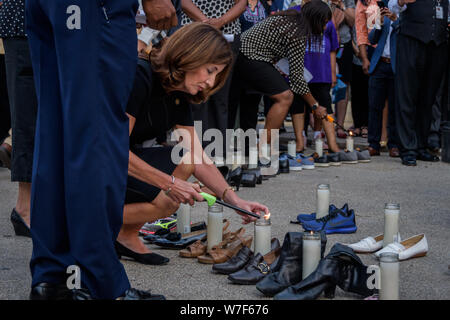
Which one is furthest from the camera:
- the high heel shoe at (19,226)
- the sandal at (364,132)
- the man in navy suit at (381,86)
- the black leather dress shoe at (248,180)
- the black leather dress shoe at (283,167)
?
the sandal at (364,132)

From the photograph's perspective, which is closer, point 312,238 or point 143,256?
point 312,238

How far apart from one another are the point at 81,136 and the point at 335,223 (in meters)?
2.09

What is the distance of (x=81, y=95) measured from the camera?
6.80ft

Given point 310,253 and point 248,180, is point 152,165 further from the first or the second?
point 248,180

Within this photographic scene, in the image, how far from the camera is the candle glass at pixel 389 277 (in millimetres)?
2393

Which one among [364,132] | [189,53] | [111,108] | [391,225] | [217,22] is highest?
[217,22]

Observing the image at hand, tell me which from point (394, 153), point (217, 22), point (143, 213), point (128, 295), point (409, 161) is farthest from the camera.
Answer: point (394, 153)

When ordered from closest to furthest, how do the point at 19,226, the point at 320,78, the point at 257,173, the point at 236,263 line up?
the point at 236,263, the point at 19,226, the point at 257,173, the point at 320,78

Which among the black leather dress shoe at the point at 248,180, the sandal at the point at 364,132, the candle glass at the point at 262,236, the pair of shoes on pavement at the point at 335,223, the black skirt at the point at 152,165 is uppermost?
the black skirt at the point at 152,165

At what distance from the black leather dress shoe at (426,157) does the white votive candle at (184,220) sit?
424 cm

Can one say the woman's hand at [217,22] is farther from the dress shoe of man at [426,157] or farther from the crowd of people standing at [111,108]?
the dress shoe of man at [426,157]

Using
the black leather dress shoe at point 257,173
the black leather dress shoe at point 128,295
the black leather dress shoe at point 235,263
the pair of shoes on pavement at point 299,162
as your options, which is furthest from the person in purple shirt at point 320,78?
the black leather dress shoe at point 128,295

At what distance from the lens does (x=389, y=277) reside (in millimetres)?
2396

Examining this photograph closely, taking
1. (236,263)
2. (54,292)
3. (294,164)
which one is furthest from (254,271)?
(294,164)
